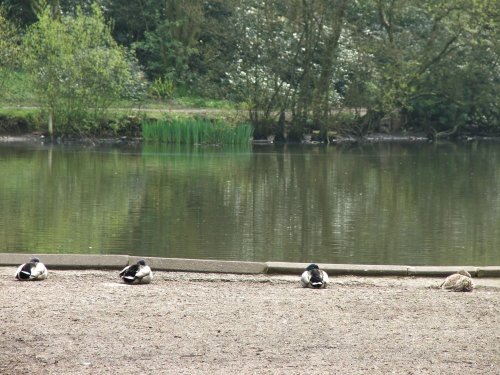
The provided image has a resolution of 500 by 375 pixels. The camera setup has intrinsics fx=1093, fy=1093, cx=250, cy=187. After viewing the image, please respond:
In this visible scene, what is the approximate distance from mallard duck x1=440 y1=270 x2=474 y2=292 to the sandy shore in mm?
102

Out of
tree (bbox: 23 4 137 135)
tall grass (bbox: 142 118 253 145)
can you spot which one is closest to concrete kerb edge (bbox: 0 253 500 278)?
tree (bbox: 23 4 137 135)

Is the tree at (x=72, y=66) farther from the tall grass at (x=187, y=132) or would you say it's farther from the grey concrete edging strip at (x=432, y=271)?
the grey concrete edging strip at (x=432, y=271)

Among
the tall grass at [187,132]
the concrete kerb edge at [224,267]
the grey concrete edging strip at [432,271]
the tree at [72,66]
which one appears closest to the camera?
the concrete kerb edge at [224,267]

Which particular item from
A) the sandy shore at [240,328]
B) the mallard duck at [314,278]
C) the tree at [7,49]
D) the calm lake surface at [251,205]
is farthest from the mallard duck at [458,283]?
the tree at [7,49]

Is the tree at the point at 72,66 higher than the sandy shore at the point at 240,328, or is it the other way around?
the tree at the point at 72,66

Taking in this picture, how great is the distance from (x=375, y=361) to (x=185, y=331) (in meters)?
1.57

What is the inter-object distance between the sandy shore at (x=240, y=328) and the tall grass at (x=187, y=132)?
26886 mm

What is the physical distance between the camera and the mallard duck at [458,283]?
34.8ft

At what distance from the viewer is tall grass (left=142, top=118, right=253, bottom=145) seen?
124 feet

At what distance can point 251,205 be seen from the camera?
68.8 feet

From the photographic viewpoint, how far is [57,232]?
16.4m

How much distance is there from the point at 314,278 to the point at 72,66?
27.6 metres

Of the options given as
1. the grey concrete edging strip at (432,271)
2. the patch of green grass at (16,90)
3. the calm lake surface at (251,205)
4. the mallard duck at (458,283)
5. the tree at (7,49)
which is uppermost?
the tree at (7,49)

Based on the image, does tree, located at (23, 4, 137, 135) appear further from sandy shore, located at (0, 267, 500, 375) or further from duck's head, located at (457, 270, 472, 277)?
duck's head, located at (457, 270, 472, 277)
